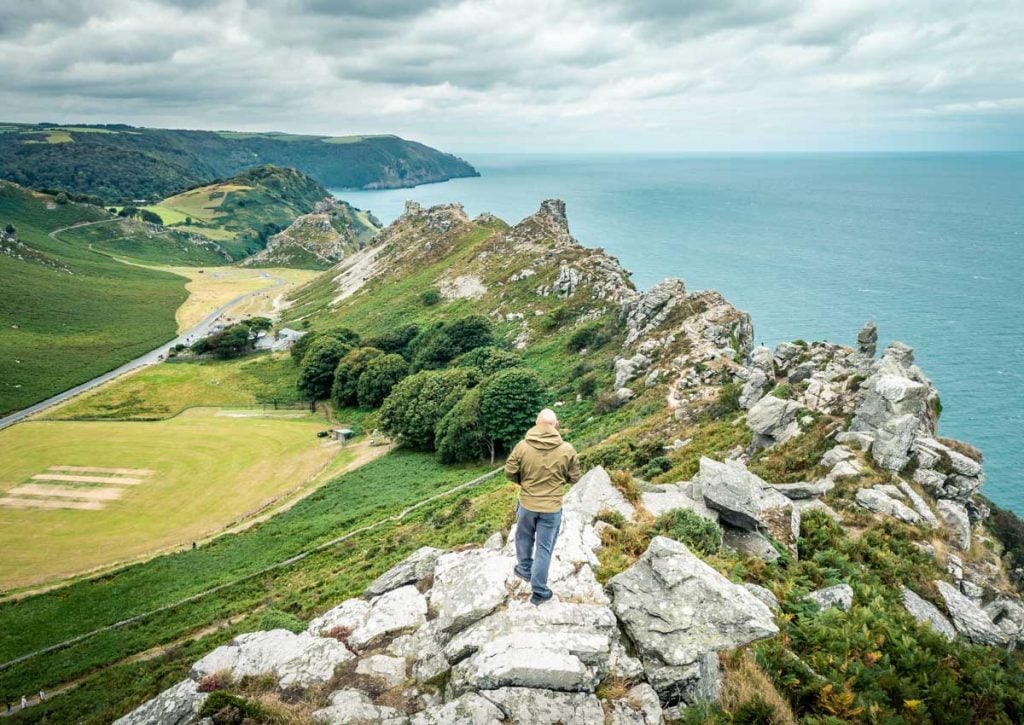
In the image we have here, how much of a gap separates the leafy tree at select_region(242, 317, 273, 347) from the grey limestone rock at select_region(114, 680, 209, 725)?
111 meters

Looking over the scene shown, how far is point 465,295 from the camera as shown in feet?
346

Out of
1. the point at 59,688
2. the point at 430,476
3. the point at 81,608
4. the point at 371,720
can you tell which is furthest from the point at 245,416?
the point at 371,720

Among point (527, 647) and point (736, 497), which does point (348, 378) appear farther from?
point (527, 647)

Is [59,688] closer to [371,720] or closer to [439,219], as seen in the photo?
[371,720]

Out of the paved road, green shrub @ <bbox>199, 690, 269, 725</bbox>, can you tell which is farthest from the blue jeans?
the paved road

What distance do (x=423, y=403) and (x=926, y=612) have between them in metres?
51.4

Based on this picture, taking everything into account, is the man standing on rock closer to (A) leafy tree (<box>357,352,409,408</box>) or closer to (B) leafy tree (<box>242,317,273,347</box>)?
(A) leafy tree (<box>357,352,409,408</box>)

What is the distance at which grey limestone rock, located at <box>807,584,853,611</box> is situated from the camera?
12.7 m

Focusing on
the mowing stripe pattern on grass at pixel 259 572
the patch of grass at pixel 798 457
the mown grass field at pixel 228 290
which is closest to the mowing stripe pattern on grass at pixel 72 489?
the mowing stripe pattern on grass at pixel 259 572

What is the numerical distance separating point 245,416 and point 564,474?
78.7 m

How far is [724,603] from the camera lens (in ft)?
35.8

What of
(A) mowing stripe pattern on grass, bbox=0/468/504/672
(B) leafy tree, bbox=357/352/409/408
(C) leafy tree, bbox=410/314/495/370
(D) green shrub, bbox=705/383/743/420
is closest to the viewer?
(A) mowing stripe pattern on grass, bbox=0/468/504/672

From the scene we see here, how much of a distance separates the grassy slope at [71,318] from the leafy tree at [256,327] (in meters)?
22.2

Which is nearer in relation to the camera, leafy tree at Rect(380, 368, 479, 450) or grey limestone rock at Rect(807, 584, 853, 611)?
grey limestone rock at Rect(807, 584, 853, 611)
